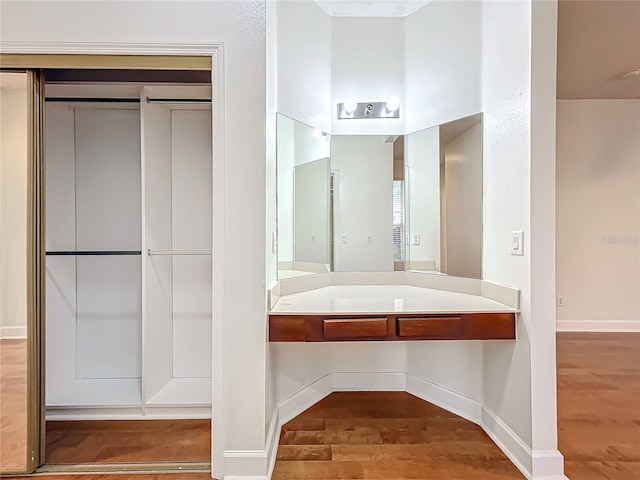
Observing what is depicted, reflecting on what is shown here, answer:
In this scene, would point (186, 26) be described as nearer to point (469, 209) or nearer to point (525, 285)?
point (469, 209)

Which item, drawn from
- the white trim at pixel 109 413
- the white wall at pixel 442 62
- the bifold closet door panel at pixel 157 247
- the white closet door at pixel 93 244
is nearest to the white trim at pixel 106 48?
the bifold closet door panel at pixel 157 247

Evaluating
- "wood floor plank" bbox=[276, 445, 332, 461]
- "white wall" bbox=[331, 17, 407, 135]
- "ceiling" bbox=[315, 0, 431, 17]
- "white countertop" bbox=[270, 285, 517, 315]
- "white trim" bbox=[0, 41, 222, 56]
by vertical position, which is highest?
"ceiling" bbox=[315, 0, 431, 17]

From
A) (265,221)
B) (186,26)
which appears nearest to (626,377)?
(265,221)

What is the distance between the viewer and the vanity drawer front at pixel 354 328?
6.31 ft

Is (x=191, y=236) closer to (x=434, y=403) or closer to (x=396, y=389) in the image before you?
(x=396, y=389)

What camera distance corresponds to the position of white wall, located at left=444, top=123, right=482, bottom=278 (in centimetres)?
245

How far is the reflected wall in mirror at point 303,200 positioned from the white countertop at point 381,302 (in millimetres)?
222

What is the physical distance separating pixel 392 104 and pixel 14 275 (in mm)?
2626

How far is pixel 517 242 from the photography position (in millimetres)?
1968

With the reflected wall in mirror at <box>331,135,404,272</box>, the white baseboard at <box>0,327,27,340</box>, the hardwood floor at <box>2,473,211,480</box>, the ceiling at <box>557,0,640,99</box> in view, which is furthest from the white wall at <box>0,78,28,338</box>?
the ceiling at <box>557,0,640,99</box>

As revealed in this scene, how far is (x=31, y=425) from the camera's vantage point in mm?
1914

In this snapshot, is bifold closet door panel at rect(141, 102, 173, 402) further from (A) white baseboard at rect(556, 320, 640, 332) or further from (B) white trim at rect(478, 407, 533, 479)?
(A) white baseboard at rect(556, 320, 640, 332)

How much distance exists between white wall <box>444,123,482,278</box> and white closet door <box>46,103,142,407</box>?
2.27 m

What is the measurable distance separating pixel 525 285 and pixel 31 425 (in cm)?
264
